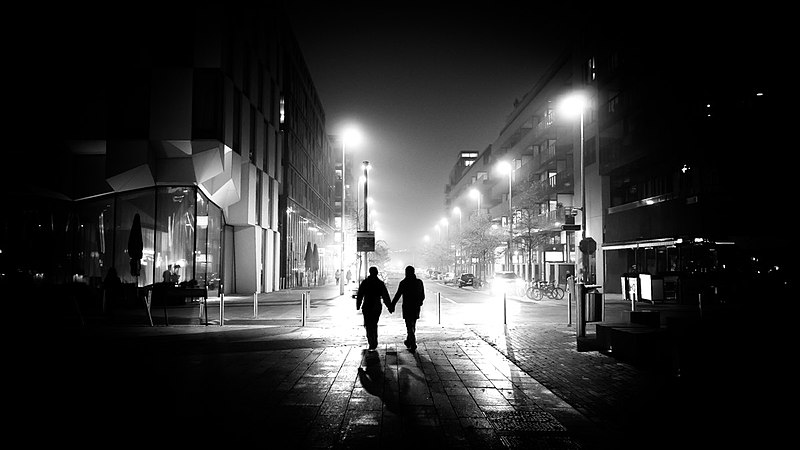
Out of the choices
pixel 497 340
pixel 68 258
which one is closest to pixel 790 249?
pixel 497 340

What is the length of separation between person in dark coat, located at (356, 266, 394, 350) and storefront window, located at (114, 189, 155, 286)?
65.1 feet

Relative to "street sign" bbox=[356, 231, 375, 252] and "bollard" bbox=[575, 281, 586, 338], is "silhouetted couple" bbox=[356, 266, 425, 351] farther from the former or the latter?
"street sign" bbox=[356, 231, 375, 252]

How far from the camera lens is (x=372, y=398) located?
764 centimetres

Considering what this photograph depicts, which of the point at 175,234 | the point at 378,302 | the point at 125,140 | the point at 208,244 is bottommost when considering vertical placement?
the point at 378,302

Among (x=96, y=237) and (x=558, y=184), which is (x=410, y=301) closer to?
(x=96, y=237)

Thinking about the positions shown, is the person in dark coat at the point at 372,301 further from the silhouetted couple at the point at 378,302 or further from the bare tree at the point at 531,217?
the bare tree at the point at 531,217

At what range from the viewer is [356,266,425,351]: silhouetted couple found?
488 inches

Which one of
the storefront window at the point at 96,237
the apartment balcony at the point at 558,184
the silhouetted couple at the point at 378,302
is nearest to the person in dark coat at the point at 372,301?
the silhouetted couple at the point at 378,302

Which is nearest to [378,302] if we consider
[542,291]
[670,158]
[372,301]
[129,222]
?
[372,301]

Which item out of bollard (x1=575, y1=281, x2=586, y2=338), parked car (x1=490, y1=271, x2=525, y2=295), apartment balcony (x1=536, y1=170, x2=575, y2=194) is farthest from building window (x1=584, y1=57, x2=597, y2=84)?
bollard (x1=575, y1=281, x2=586, y2=338)

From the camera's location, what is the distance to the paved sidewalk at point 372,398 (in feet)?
19.5

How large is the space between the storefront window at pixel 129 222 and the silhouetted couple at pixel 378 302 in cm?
1989

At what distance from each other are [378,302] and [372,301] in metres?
0.15

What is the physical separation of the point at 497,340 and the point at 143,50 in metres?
21.6
